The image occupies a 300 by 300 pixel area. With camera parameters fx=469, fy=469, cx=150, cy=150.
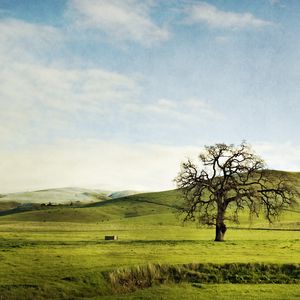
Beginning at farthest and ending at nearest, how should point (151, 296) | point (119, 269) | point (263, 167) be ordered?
point (263, 167) < point (119, 269) < point (151, 296)

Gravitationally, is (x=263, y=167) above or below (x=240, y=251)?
above

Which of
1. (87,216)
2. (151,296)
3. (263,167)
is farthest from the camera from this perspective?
(87,216)

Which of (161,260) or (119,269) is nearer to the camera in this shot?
(119,269)

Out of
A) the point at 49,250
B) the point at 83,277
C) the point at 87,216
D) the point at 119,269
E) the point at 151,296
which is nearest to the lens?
the point at 151,296

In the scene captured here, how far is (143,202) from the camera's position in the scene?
148125 millimetres

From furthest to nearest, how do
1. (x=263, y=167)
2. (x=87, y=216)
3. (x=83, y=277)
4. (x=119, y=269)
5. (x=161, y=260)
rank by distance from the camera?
(x=87, y=216) < (x=263, y=167) < (x=161, y=260) < (x=119, y=269) < (x=83, y=277)

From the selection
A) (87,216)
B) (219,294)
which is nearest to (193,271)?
(219,294)

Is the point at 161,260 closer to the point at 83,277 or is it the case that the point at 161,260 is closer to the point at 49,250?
the point at 83,277

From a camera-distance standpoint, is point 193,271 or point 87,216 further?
point 87,216

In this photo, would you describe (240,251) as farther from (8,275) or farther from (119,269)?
(8,275)

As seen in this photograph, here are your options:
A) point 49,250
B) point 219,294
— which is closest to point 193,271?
point 219,294

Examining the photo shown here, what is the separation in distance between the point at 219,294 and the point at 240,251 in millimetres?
17231

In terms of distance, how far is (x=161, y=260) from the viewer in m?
34.8

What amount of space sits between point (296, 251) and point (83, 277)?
A: 21773 millimetres
